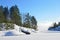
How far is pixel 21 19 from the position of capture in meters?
77.8

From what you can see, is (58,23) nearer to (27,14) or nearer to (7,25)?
(27,14)

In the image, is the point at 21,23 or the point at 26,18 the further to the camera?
the point at 26,18

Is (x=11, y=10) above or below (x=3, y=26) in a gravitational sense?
above

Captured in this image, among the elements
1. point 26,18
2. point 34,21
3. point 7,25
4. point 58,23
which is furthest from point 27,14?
point 58,23

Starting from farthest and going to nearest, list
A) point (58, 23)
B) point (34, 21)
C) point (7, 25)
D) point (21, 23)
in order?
point (58, 23) < point (34, 21) < point (21, 23) < point (7, 25)

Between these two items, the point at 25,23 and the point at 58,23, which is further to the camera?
the point at 58,23

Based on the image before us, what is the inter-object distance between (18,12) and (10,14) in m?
5.62

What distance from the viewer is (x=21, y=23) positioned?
74500 millimetres

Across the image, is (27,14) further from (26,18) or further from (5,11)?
(5,11)

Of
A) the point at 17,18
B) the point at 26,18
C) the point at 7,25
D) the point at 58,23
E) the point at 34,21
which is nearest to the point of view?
the point at 7,25

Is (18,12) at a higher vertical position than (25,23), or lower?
higher

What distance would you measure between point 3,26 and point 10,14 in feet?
109

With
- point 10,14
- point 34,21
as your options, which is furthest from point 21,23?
point 34,21

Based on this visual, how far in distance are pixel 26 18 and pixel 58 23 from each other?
59195mm
